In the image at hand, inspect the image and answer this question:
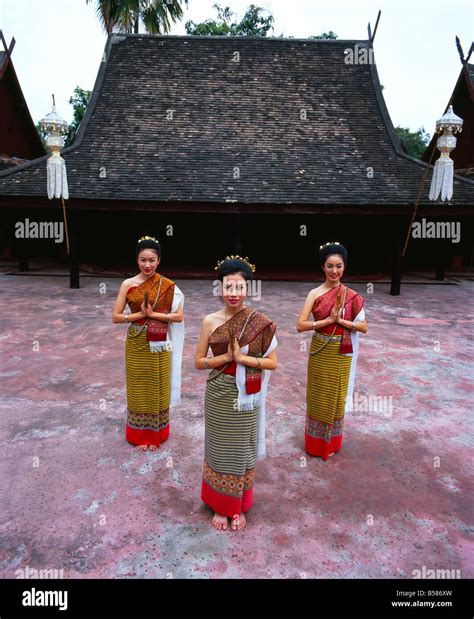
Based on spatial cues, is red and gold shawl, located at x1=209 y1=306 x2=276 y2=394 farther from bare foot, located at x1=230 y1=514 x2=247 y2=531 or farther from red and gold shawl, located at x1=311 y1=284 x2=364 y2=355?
red and gold shawl, located at x1=311 y1=284 x2=364 y2=355

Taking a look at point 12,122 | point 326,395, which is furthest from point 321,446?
point 12,122

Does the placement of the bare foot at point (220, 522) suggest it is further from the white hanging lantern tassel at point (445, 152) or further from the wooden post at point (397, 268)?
Result: the wooden post at point (397, 268)

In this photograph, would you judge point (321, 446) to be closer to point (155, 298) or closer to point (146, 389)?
point (146, 389)

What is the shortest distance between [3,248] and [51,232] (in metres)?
3.19

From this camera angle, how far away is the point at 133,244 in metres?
15.1

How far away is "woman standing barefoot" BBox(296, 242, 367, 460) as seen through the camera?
3766 mm

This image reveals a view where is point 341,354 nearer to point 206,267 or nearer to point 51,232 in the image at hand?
point 206,267

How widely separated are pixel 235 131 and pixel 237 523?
12619 millimetres

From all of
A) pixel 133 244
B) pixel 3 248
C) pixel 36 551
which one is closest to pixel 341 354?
pixel 36 551

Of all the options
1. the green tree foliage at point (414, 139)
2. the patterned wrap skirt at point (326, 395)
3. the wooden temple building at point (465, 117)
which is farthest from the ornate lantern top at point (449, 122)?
the green tree foliage at point (414, 139)

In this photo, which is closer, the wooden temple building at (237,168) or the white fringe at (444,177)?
the white fringe at (444,177)

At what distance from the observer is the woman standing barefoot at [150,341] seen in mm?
3824

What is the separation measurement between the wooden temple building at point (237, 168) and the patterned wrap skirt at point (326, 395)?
8036 millimetres

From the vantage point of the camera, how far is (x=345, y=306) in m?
3.80
